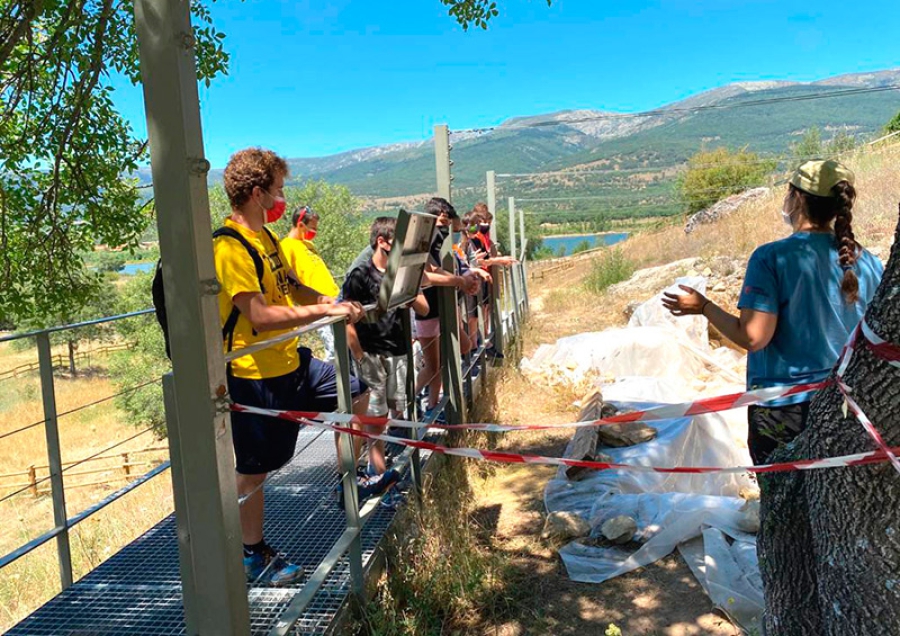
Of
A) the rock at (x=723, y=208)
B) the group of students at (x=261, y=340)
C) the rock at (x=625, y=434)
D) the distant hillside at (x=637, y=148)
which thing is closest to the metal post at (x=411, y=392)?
the group of students at (x=261, y=340)

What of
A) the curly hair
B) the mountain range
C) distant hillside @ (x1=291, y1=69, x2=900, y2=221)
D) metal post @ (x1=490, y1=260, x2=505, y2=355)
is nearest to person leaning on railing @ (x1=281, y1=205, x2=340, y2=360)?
the mountain range

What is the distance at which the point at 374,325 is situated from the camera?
3904mm

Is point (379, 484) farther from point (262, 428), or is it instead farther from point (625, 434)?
point (625, 434)

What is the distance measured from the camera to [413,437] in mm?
3738

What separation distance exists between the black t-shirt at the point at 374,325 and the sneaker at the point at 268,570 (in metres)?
1.41

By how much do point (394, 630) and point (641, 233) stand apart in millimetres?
23309

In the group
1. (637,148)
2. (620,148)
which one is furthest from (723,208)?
(620,148)

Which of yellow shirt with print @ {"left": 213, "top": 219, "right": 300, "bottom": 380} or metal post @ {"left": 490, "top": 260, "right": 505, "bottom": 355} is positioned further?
metal post @ {"left": 490, "top": 260, "right": 505, "bottom": 355}

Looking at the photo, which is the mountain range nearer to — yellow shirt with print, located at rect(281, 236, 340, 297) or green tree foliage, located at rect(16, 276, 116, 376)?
yellow shirt with print, located at rect(281, 236, 340, 297)

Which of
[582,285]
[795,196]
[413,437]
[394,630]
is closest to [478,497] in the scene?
[413,437]

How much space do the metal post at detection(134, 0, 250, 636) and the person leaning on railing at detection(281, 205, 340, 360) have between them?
2110mm

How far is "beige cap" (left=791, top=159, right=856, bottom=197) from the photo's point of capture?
2289 mm

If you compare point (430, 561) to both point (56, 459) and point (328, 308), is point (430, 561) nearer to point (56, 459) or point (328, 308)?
point (328, 308)

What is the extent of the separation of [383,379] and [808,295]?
2.35 meters
